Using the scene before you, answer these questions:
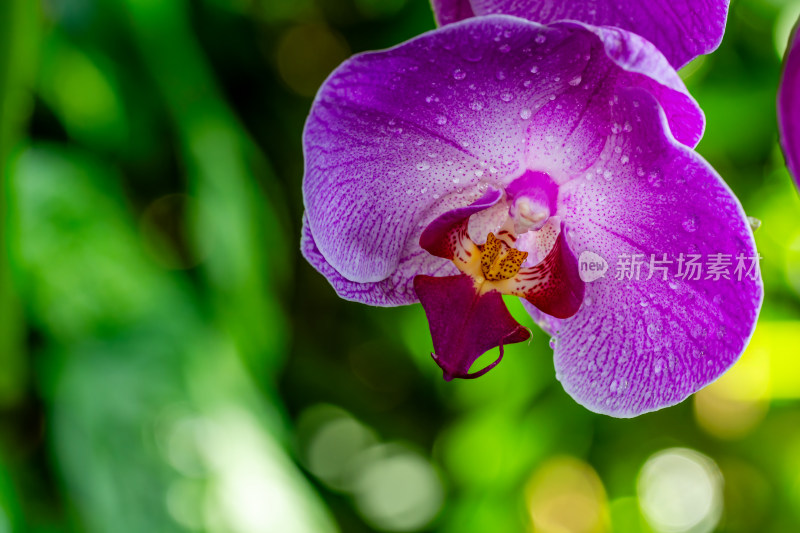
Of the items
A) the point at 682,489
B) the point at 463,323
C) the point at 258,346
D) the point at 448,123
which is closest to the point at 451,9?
the point at 448,123

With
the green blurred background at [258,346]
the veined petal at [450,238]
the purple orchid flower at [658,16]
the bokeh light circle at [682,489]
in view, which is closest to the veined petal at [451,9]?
the purple orchid flower at [658,16]

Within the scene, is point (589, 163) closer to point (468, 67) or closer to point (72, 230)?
point (468, 67)

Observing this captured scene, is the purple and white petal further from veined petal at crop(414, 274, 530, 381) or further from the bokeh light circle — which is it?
the bokeh light circle

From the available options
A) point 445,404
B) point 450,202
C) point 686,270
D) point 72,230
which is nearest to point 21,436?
point 72,230

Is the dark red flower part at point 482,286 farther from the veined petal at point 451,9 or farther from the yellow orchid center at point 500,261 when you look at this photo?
the veined petal at point 451,9

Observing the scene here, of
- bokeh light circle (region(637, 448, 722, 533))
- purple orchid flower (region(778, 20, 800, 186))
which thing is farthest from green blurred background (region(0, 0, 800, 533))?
purple orchid flower (region(778, 20, 800, 186))

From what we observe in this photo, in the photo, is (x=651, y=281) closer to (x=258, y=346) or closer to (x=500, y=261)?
(x=500, y=261)
